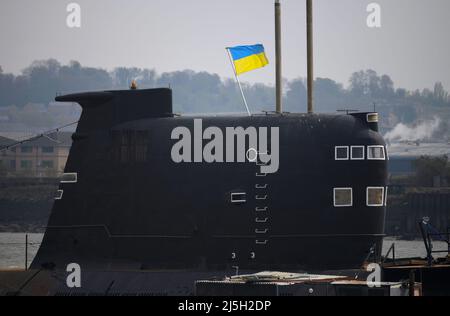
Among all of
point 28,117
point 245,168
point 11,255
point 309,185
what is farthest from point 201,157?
point 28,117

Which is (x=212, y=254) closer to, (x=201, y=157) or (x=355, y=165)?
(x=201, y=157)

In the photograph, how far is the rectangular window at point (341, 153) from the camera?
33719 mm

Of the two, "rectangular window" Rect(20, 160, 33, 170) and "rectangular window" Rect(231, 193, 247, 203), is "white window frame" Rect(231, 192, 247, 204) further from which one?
"rectangular window" Rect(20, 160, 33, 170)

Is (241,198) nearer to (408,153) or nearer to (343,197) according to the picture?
(343,197)

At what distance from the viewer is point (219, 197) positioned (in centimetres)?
3391

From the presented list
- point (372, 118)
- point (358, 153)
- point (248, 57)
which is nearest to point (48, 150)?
point (248, 57)

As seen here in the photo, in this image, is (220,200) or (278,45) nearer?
(220,200)

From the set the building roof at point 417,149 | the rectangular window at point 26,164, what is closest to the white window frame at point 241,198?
the rectangular window at point 26,164

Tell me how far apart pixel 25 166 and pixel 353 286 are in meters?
120

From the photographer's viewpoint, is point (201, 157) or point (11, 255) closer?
point (201, 157)

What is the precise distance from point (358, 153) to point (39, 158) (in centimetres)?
11480

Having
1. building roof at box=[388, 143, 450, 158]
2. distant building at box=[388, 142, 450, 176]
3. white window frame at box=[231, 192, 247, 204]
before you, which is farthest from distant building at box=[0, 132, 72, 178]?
white window frame at box=[231, 192, 247, 204]

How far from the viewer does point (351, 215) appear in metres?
33.6
